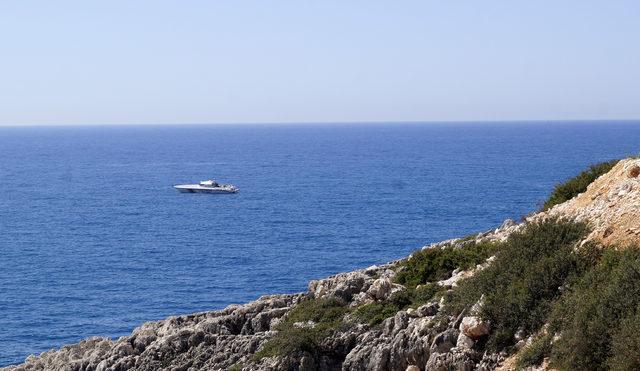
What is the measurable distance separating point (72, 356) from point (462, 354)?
2127cm

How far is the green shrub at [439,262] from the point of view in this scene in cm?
3488

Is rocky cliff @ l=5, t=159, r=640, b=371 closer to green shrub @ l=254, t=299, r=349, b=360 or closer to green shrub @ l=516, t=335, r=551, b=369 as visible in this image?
green shrub @ l=254, t=299, r=349, b=360

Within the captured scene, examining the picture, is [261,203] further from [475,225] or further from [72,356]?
[72,356]

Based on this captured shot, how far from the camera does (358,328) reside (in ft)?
103

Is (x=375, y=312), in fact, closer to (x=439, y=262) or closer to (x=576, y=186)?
(x=439, y=262)

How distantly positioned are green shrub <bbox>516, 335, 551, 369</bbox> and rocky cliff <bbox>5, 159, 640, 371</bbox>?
22.9 inches

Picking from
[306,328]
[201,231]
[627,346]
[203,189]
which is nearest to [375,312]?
[306,328]

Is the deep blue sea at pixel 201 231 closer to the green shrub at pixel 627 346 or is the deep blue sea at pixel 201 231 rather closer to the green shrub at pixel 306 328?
the green shrub at pixel 306 328

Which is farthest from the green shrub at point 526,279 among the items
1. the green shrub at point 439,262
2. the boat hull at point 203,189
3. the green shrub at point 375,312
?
the boat hull at point 203,189

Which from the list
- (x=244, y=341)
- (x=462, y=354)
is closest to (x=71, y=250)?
(x=244, y=341)

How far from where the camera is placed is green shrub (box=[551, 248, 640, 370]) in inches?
891

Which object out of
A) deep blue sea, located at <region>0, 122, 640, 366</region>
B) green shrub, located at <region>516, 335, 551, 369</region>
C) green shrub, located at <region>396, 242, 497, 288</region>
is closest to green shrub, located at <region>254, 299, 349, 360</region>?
green shrub, located at <region>396, 242, 497, 288</region>

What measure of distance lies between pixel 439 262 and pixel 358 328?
6.16 metres

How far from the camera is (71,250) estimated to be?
87.8 m
